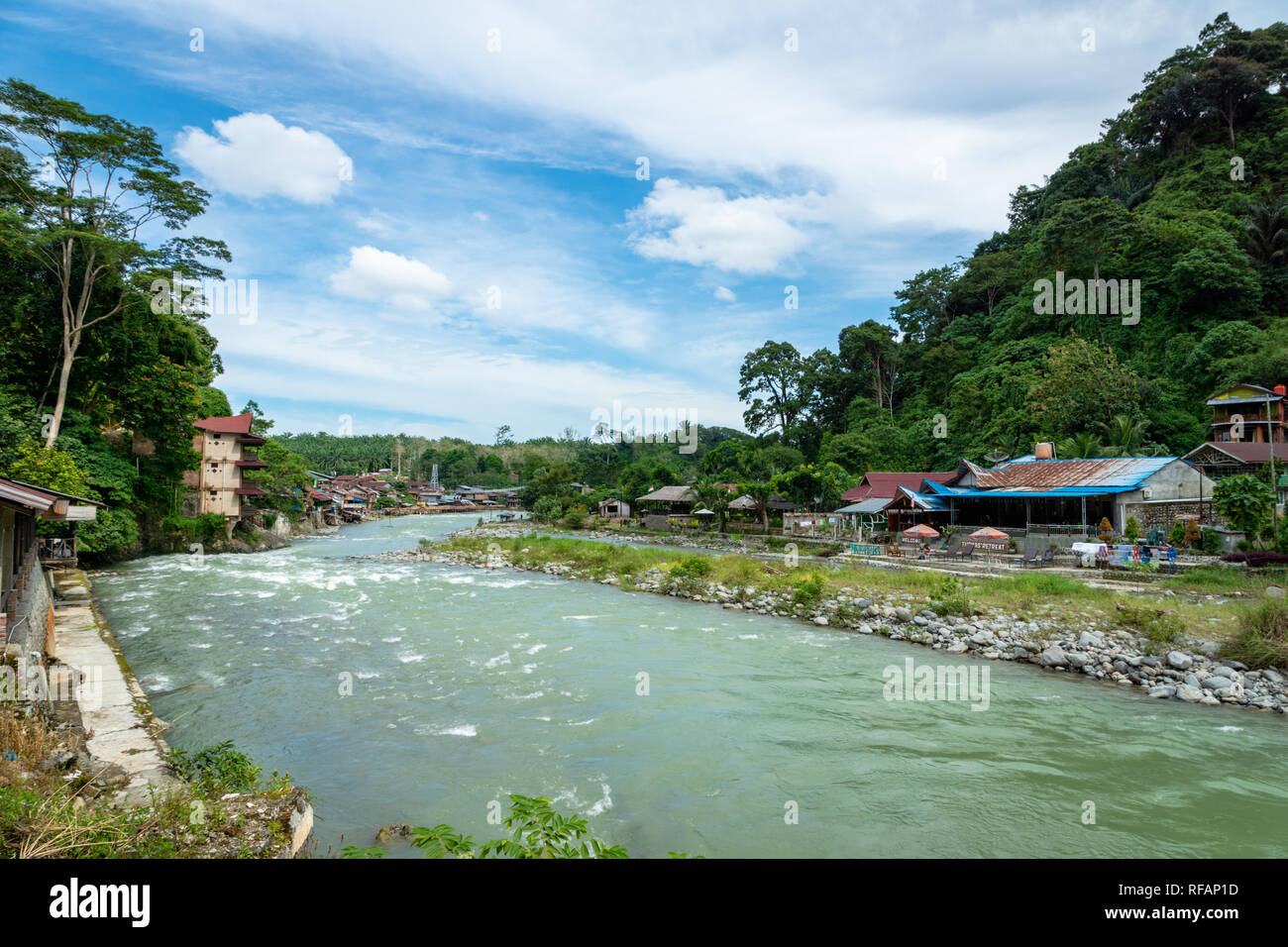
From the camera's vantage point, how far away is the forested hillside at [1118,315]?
29.2 m

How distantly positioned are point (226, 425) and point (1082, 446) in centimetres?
4104

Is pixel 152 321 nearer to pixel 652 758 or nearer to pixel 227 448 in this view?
pixel 227 448

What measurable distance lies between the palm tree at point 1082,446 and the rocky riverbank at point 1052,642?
17122 millimetres

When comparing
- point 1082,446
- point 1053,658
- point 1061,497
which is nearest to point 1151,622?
point 1053,658

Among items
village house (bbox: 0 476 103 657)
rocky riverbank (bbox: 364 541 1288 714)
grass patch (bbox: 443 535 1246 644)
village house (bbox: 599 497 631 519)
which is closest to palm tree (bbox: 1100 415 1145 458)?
grass patch (bbox: 443 535 1246 644)

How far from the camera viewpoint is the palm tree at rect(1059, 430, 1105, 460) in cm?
2666

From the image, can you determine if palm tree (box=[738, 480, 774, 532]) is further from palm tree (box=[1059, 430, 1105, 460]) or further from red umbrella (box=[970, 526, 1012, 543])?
palm tree (box=[1059, 430, 1105, 460])

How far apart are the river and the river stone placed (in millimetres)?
338

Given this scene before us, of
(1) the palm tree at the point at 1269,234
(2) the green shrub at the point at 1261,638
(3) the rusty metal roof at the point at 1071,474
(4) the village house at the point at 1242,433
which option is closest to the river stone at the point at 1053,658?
(2) the green shrub at the point at 1261,638

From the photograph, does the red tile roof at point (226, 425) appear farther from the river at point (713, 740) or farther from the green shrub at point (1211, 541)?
the green shrub at point (1211, 541)

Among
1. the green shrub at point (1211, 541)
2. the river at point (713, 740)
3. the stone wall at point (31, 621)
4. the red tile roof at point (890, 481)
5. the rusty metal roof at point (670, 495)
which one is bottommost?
the river at point (713, 740)

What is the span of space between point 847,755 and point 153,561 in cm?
2873

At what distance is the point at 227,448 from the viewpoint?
32.9m
